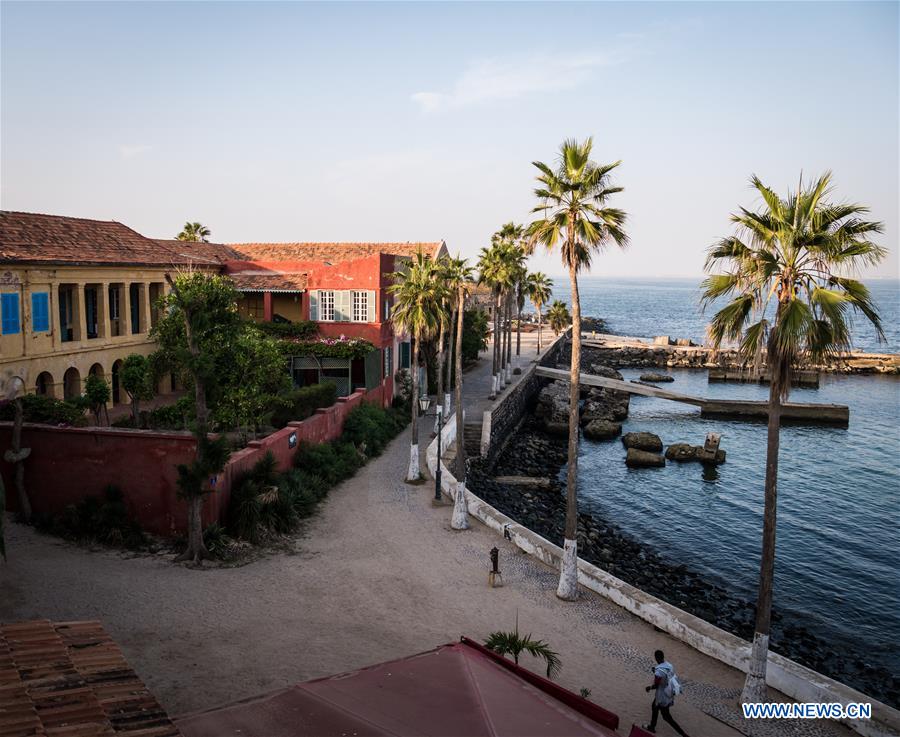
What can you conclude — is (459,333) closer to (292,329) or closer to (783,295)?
(292,329)

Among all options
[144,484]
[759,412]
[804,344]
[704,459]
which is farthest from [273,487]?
[759,412]

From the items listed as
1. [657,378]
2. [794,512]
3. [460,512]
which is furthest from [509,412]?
[657,378]

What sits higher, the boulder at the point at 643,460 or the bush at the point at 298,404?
the bush at the point at 298,404

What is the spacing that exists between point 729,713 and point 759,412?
143ft

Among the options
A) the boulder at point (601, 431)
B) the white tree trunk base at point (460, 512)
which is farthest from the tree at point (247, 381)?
the boulder at point (601, 431)

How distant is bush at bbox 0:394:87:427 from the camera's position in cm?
2127

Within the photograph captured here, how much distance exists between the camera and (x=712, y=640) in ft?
48.9

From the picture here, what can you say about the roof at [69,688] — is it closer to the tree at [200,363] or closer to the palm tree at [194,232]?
the tree at [200,363]

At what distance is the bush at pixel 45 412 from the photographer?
2127cm

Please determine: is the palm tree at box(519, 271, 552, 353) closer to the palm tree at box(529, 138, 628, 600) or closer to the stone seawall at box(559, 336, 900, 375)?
the stone seawall at box(559, 336, 900, 375)

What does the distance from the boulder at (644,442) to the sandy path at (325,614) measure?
74.7ft

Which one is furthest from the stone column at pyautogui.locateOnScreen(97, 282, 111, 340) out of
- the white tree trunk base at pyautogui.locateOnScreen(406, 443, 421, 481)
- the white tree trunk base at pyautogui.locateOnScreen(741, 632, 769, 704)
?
the white tree trunk base at pyautogui.locateOnScreen(741, 632, 769, 704)

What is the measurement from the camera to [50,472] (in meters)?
20.3

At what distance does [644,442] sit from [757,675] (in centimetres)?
2912
